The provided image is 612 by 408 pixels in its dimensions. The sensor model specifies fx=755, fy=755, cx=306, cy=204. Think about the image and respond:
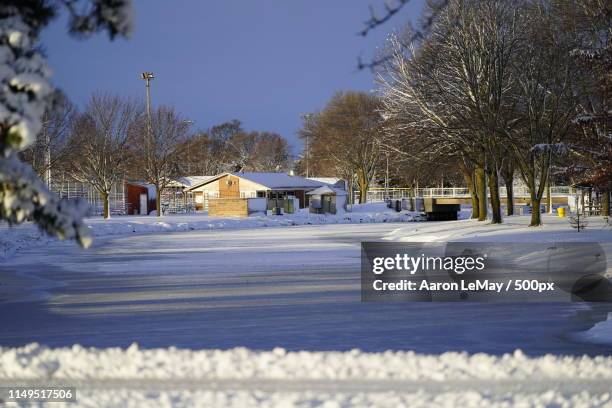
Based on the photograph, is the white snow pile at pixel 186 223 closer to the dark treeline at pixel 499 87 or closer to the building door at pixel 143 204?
the dark treeline at pixel 499 87

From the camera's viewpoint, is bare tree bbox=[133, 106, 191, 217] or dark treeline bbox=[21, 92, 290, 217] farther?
bare tree bbox=[133, 106, 191, 217]

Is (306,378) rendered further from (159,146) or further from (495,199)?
(159,146)

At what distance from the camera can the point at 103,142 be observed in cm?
6375

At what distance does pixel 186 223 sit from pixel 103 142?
53.9 feet

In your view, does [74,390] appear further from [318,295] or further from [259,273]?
[259,273]

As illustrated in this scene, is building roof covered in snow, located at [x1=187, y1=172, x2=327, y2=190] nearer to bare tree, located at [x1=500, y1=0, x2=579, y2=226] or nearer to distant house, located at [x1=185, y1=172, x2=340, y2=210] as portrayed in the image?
distant house, located at [x1=185, y1=172, x2=340, y2=210]

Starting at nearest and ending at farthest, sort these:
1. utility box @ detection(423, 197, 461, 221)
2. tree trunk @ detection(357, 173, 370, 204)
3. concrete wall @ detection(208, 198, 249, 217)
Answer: utility box @ detection(423, 197, 461, 221) < concrete wall @ detection(208, 198, 249, 217) < tree trunk @ detection(357, 173, 370, 204)

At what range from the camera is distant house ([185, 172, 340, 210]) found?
76562 millimetres

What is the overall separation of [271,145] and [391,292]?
129m

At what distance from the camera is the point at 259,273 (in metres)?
21.5

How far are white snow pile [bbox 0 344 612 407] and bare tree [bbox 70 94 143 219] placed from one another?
5465cm

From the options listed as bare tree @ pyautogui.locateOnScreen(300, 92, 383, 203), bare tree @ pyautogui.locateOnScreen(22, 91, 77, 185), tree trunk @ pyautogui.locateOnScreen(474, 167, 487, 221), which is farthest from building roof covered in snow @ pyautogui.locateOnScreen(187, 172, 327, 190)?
tree trunk @ pyautogui.locateOnScreen(474, 167, 487, 221)

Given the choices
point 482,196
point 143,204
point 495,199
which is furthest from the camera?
point 143,204

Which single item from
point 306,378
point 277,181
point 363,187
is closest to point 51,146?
point 277,181
